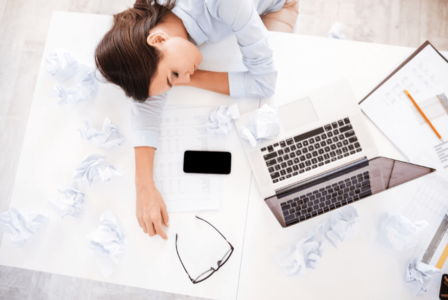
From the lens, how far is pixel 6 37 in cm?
159

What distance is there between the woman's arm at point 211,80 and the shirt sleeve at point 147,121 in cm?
11

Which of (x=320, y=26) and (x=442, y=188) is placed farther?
(x=320, y=26)

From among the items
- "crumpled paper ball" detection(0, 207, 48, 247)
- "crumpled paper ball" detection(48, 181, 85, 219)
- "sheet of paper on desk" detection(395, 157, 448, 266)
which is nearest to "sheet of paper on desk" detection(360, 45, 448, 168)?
"sheet of paper on desk" detection(395, 157, 448, 266)

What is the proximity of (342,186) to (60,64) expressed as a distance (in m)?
0.92

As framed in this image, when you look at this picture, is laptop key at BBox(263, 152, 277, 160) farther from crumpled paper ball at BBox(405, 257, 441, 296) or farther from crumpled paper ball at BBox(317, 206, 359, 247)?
crumpled paper ball at BBox(405, 257, 441, 296)

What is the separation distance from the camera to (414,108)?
85 cm

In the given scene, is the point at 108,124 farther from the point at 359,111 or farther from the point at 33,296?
the point at 33,296

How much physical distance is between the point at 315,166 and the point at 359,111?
202mm

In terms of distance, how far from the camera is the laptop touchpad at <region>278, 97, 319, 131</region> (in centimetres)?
85

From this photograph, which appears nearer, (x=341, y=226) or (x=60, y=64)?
(x=341, y=226)

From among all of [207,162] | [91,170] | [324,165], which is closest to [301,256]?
[324,165]

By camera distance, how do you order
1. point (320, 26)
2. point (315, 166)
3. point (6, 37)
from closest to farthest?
point (315, 166), point (320, 26), point (6, 37)

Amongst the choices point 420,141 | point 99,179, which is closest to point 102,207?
point 99,179

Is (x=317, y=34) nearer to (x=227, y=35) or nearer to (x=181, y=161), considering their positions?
(x=227, y=35)
